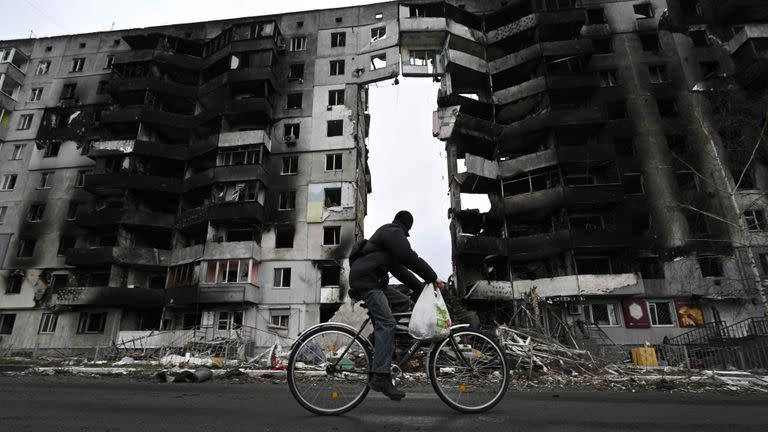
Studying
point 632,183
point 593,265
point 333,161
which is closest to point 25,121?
point 333,161

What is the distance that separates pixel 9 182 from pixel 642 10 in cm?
5982

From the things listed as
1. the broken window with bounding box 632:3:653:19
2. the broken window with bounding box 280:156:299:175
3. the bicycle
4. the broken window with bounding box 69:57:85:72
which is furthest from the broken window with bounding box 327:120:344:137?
the bicycle

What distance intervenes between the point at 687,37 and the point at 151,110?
47117 millimetres

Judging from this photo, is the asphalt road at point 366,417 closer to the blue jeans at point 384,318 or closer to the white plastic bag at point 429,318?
the blue jeans at point 384,318

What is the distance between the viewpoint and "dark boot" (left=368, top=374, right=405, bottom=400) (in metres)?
4.33

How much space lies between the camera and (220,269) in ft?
101

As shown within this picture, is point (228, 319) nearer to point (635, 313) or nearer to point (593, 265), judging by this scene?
point (593, 265)

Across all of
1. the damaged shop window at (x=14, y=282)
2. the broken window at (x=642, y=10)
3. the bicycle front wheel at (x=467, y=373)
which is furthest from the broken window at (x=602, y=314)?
the damaged shop window at (x=14, y=282)

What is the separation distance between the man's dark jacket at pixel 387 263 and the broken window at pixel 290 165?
1238 inches

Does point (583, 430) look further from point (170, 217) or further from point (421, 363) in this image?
point (170, 217)

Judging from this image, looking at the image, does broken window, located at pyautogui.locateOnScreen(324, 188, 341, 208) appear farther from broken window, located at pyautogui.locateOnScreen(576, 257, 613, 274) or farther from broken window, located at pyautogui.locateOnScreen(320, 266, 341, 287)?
broken window, located at pyautogui.locateOnScreen(576, 257, 613, 274)

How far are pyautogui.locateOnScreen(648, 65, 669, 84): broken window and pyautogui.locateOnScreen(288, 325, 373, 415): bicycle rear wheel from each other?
131 feet

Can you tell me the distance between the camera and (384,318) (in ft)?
15.0

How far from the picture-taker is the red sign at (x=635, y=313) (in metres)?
27.7
